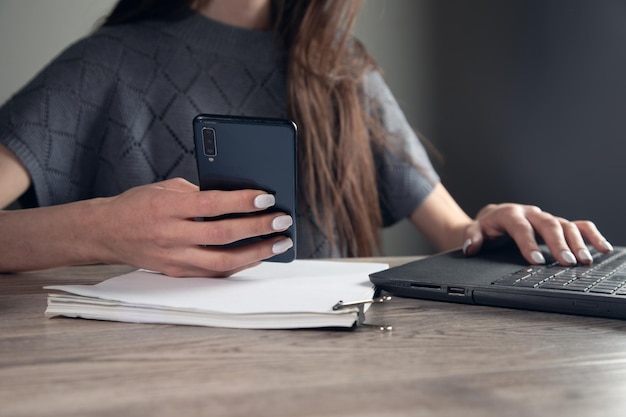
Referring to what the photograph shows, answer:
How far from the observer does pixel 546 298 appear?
2.42 feet

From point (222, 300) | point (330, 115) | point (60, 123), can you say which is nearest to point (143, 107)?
point (60, 123)

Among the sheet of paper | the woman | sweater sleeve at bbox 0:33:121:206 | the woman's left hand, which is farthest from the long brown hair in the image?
the sheet of paper

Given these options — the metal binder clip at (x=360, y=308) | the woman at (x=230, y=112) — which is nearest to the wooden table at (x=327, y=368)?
the metal binder clip at (x=360, y=308)

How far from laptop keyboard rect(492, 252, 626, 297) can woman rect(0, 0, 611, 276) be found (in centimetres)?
16

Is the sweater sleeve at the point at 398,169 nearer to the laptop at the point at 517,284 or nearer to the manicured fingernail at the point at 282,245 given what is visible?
the laptop at the point at 517,284

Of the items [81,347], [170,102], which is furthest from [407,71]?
[81,347]

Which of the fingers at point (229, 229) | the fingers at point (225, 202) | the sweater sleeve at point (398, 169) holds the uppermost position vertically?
the fingers at point (225, 202)

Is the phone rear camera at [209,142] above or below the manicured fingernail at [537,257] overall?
above

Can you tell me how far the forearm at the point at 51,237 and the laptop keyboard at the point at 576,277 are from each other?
1.66 feet

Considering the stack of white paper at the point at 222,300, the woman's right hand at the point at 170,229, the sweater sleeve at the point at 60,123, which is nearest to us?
the stack of white paper at the point at 222,300

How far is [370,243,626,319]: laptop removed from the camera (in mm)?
729

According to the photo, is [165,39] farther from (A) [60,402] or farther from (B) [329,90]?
(A) [60,402]

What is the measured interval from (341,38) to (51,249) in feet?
2.92

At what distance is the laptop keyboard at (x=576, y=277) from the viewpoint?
75 centimetres
